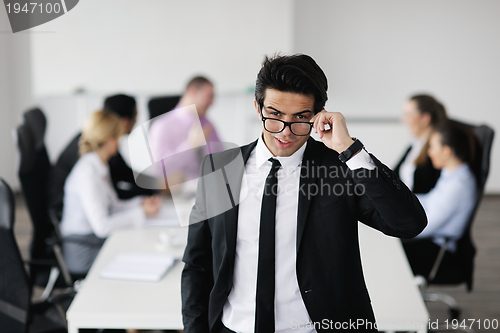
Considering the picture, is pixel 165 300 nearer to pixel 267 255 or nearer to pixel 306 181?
pixel 267 255

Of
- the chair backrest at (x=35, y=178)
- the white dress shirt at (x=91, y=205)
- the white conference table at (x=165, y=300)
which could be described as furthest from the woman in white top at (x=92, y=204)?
the white conference table at (x=165, y=300)

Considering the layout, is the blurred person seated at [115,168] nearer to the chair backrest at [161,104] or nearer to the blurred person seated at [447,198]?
the chair backrest at [161,104]

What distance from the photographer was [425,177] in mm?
2746

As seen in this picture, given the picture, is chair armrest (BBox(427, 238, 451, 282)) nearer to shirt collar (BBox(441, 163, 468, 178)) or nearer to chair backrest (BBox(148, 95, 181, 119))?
shirt collar (BBox(441, 163, 468, 178))

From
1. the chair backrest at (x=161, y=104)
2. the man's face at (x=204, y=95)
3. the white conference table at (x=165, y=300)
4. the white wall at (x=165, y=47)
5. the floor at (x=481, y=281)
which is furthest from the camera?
the white wall at (x=165, y=47)

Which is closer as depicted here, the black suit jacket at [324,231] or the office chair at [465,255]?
the black suit jacket at [324,231]

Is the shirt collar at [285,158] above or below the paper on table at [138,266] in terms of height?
above

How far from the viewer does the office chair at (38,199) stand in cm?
Answer: 234

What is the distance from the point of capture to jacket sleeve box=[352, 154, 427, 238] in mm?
1001

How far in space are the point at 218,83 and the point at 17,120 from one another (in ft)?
6.49

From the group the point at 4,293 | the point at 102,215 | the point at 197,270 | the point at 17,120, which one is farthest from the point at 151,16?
the point at 197,270

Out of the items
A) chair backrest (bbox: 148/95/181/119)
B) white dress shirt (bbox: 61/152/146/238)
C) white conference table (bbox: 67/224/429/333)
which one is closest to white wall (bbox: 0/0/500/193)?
chair backrest (bbox: 148/95/181/119)

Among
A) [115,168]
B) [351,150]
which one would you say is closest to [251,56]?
[115,168]

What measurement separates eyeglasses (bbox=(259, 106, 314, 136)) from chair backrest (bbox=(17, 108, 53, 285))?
1.73m
